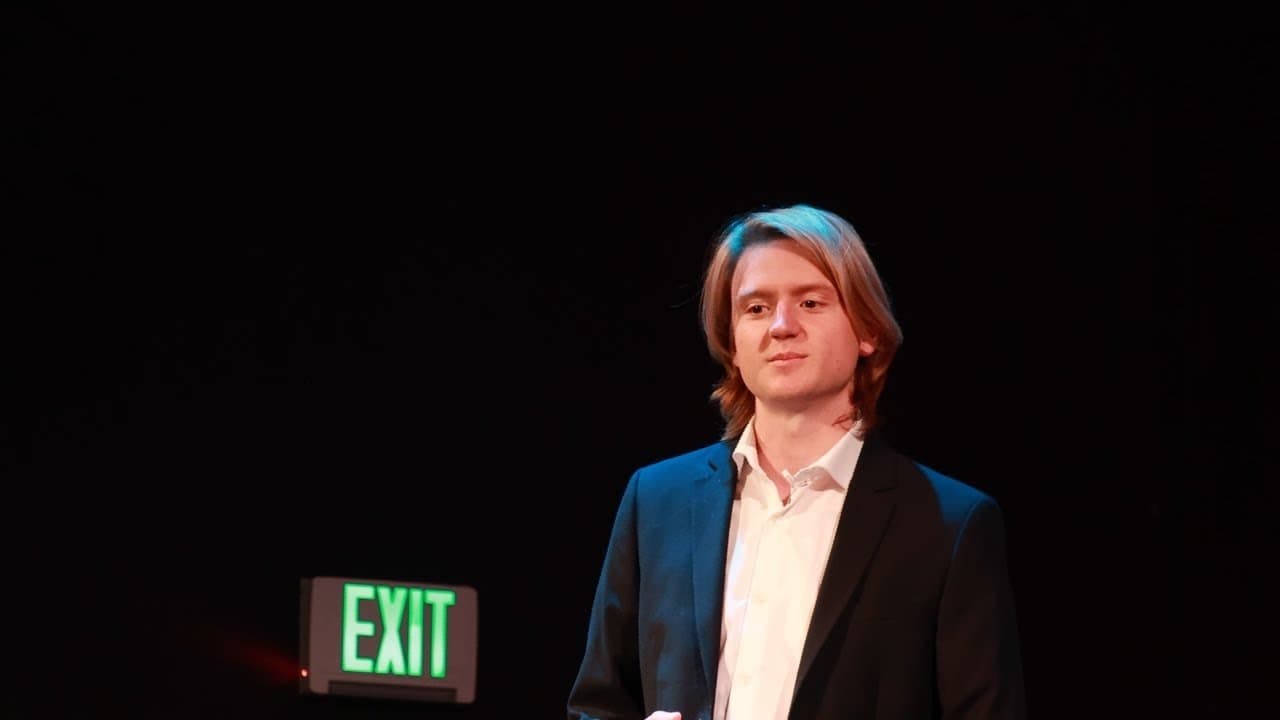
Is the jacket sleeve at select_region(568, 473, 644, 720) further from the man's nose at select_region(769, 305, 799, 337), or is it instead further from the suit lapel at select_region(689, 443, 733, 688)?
the man's nose at select_region(769, 305, 799, 337)

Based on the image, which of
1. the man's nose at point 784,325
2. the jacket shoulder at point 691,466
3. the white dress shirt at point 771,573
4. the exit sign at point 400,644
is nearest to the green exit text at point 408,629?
the exit sign at point 400,644

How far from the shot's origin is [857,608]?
2170 mm

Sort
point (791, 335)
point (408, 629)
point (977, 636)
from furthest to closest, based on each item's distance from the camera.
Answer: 1. point (408, 629)
2. point (791, 335)
3. point (977, 636)

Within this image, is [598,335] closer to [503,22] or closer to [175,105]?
Answer: [503,22]

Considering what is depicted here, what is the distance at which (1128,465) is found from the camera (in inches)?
138

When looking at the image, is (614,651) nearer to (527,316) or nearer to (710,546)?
(710,546)

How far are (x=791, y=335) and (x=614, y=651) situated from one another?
425mm

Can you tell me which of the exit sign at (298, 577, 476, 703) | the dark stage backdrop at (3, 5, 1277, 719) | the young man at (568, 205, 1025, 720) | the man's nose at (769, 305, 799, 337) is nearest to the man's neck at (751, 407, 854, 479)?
the young man at (568, 205, 1025, 720)

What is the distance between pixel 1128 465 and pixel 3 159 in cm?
207

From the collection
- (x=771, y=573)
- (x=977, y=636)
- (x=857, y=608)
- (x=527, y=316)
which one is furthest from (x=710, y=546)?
(x=527, y=316)

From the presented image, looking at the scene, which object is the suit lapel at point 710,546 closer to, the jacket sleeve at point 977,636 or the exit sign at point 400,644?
the jacket sleeve at point 977,636

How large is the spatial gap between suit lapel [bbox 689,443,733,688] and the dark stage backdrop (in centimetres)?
133

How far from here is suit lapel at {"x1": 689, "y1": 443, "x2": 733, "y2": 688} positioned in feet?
7.22

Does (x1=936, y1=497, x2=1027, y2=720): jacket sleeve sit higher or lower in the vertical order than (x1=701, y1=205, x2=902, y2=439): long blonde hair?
lower
